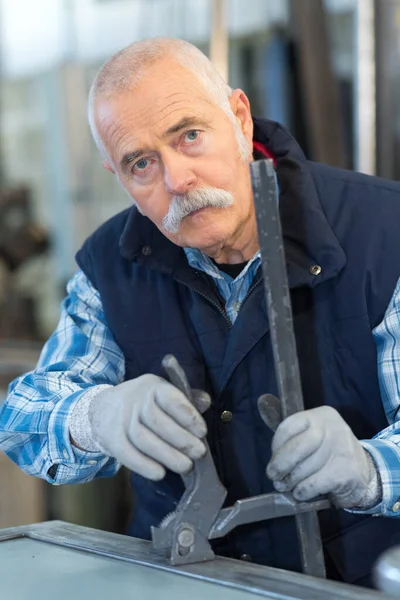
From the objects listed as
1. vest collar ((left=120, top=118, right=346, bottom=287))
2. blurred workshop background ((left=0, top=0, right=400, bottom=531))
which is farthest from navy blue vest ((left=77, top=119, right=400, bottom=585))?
blurred workshop background ((left=0, top=0, right=400, bottom=531))

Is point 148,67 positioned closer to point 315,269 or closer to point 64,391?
point 315,269

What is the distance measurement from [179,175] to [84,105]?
327 centimetres

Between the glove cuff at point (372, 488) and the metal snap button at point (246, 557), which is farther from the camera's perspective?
the metal snap button at point (246, 557)

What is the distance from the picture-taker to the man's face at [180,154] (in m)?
1.33

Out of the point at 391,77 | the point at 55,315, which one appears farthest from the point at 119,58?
the point at 55,315

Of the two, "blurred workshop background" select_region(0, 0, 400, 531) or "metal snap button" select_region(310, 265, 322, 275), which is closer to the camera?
"metal snap button" select_region(310, 265, 322, 275)

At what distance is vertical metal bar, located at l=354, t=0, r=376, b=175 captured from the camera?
115 inches

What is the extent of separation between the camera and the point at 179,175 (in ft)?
4.37

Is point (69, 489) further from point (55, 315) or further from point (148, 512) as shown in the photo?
point (55, 315)

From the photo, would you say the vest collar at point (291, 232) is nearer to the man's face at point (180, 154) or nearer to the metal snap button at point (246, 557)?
the man's face at point (180, 154)

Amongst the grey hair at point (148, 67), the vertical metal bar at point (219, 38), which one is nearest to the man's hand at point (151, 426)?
the grey hair at point (148, 67)

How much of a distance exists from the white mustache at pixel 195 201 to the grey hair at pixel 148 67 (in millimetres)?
151

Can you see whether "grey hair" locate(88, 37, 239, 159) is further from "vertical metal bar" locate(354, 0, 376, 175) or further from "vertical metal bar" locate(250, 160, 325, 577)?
"vertical metal bar" locate(354, 0, 376, 175)

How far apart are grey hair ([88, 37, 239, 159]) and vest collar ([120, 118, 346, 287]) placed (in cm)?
13
